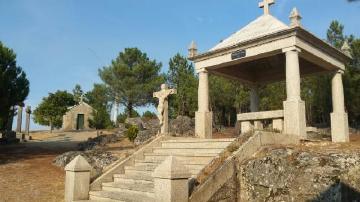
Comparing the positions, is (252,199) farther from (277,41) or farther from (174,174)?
(277,41)

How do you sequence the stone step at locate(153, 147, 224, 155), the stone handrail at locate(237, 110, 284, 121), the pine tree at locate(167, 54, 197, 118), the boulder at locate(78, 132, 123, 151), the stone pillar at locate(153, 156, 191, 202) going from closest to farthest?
the stone pillar at locate(153, 156, 191, 202) → the stone step at locate(153, 147, 224, 155) → the stone handrail at locate(237, 110, 284, 121) → the boulder at locate(78, 132, 123, 151) → the pine tree at locate(167, 54, 197, 118)

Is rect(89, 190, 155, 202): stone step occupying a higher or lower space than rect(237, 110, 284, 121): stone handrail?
lower

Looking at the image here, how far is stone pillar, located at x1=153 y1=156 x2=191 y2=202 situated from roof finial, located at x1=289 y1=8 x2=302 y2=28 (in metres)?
6.80

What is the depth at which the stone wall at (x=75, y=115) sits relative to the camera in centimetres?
5241

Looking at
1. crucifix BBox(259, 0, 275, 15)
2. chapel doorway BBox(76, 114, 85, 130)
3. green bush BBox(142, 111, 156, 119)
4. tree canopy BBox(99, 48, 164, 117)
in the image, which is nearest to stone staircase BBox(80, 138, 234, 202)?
crucifix BBox(259, 0, 275, 15)

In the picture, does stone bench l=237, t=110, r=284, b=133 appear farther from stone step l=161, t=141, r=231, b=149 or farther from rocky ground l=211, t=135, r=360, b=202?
rocky ground l=211, t=135, r=360, b=202

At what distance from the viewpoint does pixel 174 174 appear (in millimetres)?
7215

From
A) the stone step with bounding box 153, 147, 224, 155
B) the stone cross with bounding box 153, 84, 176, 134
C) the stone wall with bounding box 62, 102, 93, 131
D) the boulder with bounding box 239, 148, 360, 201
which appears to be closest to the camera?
the boulder with bounding box 239, 148, 360, 201

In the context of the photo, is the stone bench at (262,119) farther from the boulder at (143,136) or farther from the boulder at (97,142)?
the boulder at (143,136)

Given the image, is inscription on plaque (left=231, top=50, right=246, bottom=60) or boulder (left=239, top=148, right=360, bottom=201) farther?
inscription on plaque (left=231, top=50, right=246, bottom=60)

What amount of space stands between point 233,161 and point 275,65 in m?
8.56

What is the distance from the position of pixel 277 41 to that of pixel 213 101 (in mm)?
23587

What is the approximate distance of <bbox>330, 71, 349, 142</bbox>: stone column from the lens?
44.1 ft

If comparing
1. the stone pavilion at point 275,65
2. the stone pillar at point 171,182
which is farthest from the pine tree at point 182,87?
the stone pillar at point 171,182
